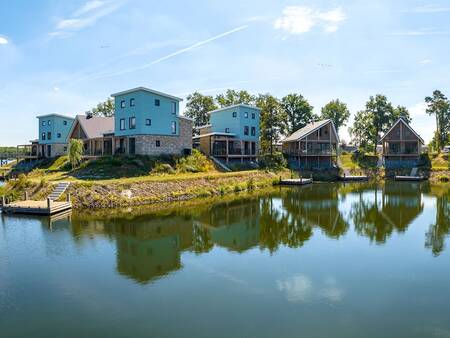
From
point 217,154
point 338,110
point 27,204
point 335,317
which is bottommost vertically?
point 335,317

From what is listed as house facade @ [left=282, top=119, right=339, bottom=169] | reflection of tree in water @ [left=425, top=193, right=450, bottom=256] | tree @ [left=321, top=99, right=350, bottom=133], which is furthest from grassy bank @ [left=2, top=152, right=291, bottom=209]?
tree @ [left=321, top=99, right=350, bottom=133]

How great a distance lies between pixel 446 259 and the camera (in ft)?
50.6

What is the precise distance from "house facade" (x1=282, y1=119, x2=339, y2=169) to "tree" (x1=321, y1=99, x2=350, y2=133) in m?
22.0

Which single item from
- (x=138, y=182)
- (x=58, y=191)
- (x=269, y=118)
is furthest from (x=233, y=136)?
(x=58, y=191)

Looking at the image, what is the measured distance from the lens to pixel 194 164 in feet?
138

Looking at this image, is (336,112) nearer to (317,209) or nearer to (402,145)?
(402,145)

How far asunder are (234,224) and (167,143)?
69.4 feet

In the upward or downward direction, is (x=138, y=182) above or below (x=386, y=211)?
above

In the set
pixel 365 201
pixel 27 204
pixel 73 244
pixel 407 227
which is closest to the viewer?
pixel 73 244

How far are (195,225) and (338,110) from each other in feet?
213

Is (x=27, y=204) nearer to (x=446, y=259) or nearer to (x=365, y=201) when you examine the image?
(x=446, y=259)

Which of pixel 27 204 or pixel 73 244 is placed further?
pixel 27 204

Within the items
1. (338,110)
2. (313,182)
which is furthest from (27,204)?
(338,110)

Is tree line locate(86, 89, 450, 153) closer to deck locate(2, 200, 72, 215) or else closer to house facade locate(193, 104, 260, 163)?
house facade locate(193, 104, 260, 163)
